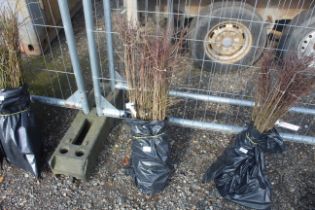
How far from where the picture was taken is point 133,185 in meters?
2.47

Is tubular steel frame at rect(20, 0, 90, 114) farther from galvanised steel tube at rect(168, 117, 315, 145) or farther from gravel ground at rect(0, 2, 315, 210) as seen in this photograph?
galvanised steel tube at rect(168, 117, 315, 145)

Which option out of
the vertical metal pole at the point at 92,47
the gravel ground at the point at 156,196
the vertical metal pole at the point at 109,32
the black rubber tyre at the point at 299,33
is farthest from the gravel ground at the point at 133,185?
the black rubber tyre at the point at 299,33

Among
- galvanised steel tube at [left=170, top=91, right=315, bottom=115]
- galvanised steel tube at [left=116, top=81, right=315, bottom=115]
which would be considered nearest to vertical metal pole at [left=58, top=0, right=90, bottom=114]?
galvanised steel tube at [left=116, top=81, right=315, bottom=115]

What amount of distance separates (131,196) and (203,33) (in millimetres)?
1930

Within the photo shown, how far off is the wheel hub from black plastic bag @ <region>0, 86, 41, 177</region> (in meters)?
1.92

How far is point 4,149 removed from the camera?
8.01ft

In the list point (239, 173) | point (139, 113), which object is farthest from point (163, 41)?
point (239, 173)

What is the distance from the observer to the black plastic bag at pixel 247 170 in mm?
2113

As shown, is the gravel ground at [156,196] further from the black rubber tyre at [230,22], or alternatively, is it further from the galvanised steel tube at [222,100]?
the black rubber tyre at [230,22]

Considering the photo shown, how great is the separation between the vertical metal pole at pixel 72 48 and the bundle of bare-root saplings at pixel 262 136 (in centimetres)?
123

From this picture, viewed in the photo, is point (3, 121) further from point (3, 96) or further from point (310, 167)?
point (310, 167)

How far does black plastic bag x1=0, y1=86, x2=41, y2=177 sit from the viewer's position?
7.38 feet

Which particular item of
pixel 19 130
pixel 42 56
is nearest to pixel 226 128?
pixel 19 130

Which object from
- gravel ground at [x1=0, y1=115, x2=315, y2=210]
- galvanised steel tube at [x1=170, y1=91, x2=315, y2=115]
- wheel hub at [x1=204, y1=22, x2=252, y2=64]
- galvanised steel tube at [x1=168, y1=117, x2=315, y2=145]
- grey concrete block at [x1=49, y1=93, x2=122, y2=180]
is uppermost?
wheel hub at [x1=204, y1=22, x2=252, y2=64]
